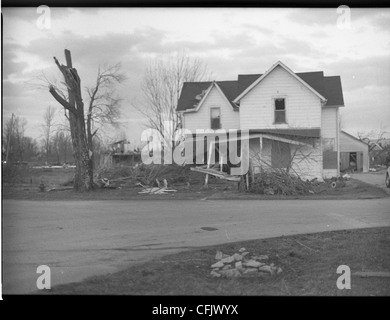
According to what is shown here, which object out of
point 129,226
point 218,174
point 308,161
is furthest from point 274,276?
point 308,161

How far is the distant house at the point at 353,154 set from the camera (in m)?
7.38

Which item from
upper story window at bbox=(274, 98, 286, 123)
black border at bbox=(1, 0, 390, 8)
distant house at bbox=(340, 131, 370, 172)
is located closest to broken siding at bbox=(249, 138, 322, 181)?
upper story window at bbox=(274, 98, 286, 123)

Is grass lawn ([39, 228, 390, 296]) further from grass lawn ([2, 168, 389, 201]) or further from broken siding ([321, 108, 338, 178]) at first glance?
broken siding ([321, 108, 338, 178])

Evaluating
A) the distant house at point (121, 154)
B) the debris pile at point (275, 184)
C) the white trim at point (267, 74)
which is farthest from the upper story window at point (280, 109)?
the distant house at point (121, 154)

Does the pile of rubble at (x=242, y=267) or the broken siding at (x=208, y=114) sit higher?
the broken siding at (x=208, y=114)

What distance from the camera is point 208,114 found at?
11852 millimetres

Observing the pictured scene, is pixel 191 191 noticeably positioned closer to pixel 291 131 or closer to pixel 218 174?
pixel 218 174

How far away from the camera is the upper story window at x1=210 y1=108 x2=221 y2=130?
11.3 m

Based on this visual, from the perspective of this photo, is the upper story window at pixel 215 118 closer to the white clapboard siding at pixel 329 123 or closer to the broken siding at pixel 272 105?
the broken siding at pixel 272 105

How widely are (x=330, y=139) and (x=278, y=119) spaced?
2786 millimetres

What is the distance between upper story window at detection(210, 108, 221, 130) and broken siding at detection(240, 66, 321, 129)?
2.39 ft

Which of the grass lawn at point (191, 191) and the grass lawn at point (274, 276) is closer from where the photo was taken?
the grass lawn at point (274, 276)

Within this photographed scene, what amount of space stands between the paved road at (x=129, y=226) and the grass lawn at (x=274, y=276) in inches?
15.4

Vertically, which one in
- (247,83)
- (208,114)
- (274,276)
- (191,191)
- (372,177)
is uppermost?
(247,83)
